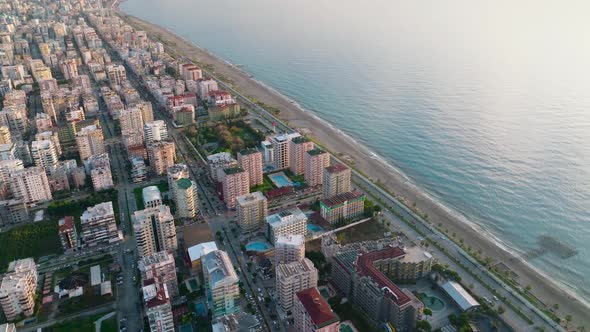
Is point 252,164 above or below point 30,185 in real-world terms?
above

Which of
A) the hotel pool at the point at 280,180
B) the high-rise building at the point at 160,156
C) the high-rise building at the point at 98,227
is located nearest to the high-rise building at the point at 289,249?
the hotel pool at the point at 280,180

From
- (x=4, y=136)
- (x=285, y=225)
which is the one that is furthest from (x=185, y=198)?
(x=4, y=136)

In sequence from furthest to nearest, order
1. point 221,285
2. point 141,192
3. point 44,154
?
point 44,154 → point 141,192 → point 221,285

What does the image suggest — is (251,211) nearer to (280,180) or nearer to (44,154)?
(280,180)

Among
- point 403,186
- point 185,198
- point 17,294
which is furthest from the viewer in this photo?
point 403,186

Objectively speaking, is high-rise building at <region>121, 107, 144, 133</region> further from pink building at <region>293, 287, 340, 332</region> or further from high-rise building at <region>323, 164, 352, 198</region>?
pink building at <region>293, 287, 340, 332</region>

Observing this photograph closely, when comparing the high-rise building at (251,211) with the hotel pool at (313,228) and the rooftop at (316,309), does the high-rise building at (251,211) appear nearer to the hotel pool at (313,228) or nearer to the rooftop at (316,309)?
the hotel pool at (313,228)

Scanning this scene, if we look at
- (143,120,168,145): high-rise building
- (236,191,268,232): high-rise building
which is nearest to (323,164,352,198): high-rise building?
(236,191,268,232): high-rise building
